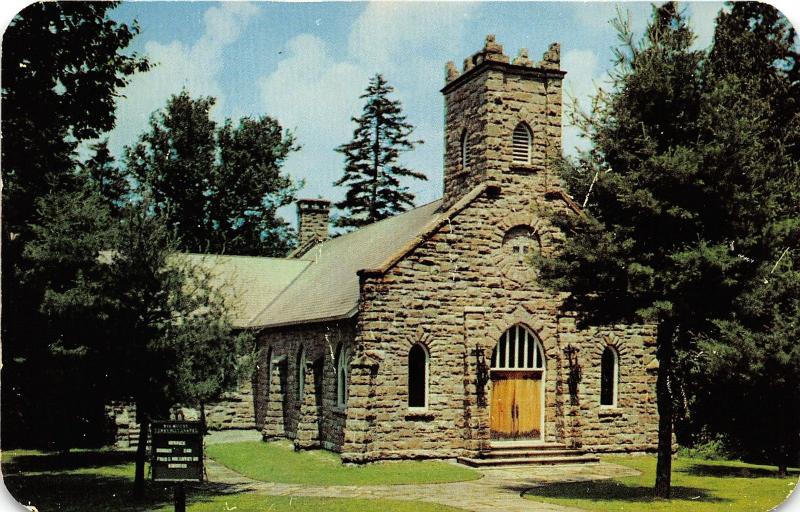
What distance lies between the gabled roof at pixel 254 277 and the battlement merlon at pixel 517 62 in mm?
13824

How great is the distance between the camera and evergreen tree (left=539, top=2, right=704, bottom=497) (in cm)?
1627

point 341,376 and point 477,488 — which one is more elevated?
point 341,376

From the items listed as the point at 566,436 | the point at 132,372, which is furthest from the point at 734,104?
the point at 132,372

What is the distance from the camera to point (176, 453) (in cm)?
1266

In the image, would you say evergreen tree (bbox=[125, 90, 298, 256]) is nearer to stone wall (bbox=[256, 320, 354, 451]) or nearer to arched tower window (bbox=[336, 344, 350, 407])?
stone wall (bbox=[256, 320, 354, 451])

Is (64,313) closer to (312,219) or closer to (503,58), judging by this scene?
(503,58)

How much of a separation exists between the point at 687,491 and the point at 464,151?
1223 centimetres

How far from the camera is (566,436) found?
24.4 metres

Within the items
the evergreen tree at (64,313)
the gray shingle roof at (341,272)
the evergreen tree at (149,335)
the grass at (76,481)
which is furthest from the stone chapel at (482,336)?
the evergreen tree at (64,313)

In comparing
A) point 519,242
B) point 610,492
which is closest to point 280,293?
point 519,242

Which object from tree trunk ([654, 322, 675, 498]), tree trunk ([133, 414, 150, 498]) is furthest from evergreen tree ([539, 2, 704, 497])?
tree trunk ([133, 414, 150, 498])

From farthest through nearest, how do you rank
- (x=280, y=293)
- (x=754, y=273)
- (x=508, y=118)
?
1. (x=280, y=293)
2. (x=508, y=118)
3. (x=754, y=273)

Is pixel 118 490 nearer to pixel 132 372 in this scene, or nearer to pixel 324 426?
pixel 132 372

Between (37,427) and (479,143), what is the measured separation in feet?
50.1
